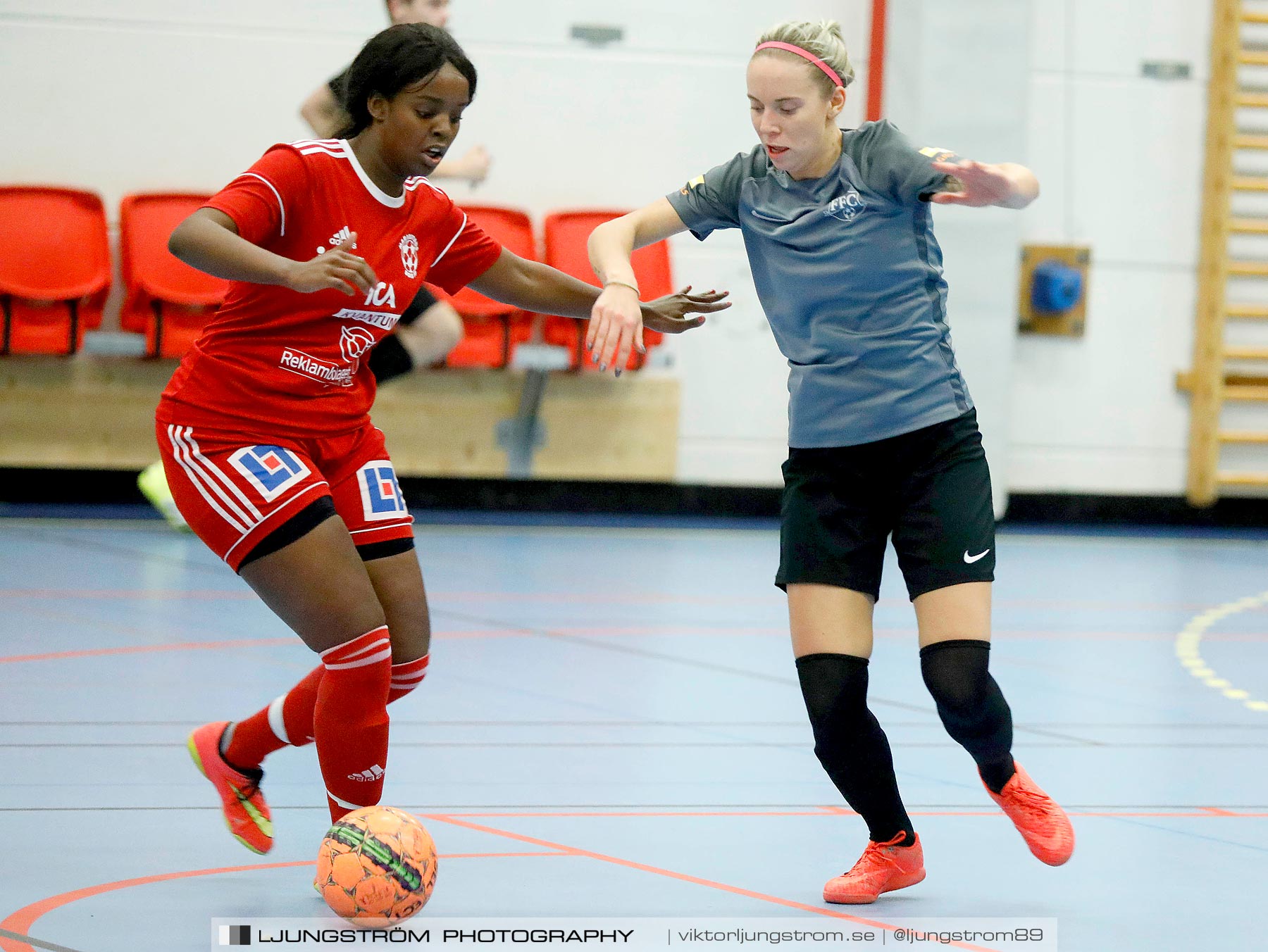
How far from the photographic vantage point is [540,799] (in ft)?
12.3

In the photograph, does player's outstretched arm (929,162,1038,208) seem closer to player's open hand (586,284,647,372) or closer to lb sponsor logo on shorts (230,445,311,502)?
player's open hand (586,284,647,372)

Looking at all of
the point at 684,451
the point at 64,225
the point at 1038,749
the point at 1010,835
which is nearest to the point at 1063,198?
the point at 684,451

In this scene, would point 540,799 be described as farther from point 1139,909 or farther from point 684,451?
point 684,451

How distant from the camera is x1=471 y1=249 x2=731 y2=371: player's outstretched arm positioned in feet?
11.6

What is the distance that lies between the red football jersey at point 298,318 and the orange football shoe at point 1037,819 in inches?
54.5

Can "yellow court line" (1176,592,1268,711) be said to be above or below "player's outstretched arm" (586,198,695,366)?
below

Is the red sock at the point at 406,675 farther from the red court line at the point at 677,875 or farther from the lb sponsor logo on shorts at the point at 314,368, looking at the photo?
the lb sponsor logo on shorts at the point at 314,368

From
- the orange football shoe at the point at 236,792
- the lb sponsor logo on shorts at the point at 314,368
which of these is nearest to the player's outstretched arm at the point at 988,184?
the lb sponsor logo on shorts at the point at 314,368

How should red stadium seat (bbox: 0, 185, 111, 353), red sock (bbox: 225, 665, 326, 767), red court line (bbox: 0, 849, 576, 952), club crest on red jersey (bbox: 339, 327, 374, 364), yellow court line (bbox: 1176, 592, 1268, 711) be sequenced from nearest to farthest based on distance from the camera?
red court line (bbox: 0, 849, 576, 952), club crest on red jersey (bbox: 339, 327, 374, 364), red sock (bbox: 225, 665, 326, 767), yellow court line (bbox: 1176, 592, 1268, 711), red stadium seat (bbox: 0, 185, 111, 353)

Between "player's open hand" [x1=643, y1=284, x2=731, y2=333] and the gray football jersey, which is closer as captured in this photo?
the gray football jersey

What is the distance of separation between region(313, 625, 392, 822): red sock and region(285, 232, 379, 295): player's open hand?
0.61m

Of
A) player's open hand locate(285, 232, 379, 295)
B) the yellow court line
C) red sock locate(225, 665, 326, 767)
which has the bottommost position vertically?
the yellow court line

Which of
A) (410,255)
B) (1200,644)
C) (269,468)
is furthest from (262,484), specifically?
(1200,644)

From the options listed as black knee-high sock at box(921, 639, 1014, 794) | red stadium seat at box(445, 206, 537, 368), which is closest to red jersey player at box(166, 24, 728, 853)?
black knee-high sock at box(921, 639, 1014, 794)
